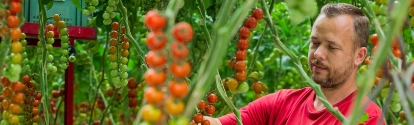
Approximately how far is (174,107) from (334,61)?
950 mm

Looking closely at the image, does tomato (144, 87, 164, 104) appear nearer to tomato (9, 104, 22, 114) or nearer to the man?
tomato (9, 104, 22, 114)

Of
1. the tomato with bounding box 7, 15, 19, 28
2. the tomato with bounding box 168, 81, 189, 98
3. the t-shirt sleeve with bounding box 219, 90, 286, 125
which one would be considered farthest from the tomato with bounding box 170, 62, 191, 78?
the t-shirt sleeve with bounding box 219, 90, 286, 125

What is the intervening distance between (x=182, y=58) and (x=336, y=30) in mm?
→ 934

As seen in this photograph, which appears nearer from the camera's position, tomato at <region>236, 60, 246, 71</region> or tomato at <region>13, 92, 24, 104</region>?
tomato at <region>13, 92, 24, 104</region>

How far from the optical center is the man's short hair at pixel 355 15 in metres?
1.38

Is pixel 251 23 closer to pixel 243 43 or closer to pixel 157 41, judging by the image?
pixel 243 43

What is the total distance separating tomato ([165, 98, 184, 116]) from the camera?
0.47 m

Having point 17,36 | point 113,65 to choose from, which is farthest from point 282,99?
point 17,36

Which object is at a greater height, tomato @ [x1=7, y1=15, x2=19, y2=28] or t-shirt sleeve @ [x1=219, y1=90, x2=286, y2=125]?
tomato @ [x1=7, y1=15, x2=19, y2=28]

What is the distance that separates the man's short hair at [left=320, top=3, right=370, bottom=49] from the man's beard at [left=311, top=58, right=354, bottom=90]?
56mm

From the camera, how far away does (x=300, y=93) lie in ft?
5.41

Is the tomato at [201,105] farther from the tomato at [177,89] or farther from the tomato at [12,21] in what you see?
the tomato at [177,89]

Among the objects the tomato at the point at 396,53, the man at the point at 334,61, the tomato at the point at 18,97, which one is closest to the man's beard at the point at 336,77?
the man at the point at 334,61

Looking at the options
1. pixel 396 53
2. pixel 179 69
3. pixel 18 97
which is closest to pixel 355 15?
pixel 396 53
